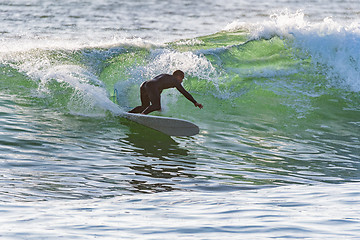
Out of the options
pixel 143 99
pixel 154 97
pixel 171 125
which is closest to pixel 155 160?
pixel 171 125

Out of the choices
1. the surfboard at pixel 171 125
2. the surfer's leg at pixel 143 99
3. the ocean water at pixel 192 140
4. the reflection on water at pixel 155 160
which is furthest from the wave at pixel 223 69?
the reflection on water at pixel 155 160

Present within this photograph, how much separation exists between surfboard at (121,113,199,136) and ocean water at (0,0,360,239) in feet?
0.52

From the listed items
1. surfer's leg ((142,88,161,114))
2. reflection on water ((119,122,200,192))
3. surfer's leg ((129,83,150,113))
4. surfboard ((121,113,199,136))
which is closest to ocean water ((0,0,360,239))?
reflection on water ((119,122,200,192))

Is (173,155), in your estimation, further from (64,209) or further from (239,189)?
(64,209)

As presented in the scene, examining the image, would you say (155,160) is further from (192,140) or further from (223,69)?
(223,69)

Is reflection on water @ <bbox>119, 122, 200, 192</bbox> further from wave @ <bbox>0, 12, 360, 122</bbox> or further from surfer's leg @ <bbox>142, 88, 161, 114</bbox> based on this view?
wave @ <bbox>0, 12, 360, 122</bbox>

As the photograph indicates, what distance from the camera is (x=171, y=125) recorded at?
10398 mm

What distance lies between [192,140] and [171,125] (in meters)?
0.48

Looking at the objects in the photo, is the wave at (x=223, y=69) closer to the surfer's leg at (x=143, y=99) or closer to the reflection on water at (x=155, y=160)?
the surfer's leg at (x=143, y=99)

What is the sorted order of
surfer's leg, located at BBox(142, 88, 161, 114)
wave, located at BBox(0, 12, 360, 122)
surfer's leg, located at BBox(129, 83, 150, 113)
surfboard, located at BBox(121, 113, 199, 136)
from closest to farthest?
1. surfboard, located at BBox(121, 113, 199, 136)
2. surfer's leg, located at BBox(142, 88, 161, 114)
3. surfer's leg, located at BBox(129, 83, 150, 113)
4. wave, located at BBox(0, 12, 360, 122)

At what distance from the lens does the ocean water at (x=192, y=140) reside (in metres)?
5.57

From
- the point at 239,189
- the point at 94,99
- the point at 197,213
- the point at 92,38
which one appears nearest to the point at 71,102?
the point at 94,99

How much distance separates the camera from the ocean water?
5570mm

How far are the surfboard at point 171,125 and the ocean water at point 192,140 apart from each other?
6.2 inches
